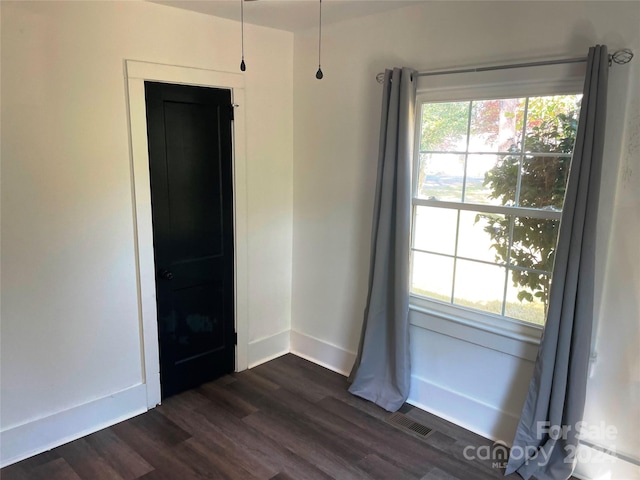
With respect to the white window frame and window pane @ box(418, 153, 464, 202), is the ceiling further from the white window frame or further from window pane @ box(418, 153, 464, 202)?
window pane @ box(418, 153, 464, 202)

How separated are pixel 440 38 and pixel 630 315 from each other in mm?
1833

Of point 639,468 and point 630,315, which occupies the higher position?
point 630,315

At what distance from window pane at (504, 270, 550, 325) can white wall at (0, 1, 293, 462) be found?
2270mm

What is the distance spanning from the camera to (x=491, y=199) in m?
2.70

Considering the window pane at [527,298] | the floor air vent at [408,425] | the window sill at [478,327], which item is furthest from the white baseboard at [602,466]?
the floor air vent at [408,425]

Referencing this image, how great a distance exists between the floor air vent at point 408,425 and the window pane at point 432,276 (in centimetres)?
80

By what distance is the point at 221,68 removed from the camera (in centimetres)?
312

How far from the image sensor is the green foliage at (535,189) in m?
2.42

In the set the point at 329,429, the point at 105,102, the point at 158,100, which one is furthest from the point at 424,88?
the point at 329,429

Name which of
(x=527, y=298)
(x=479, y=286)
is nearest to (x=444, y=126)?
(x=479, y=286)

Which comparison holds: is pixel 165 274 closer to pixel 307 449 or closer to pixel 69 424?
pixel 69 424

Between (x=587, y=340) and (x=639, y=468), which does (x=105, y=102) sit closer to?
(x=587, y=340)

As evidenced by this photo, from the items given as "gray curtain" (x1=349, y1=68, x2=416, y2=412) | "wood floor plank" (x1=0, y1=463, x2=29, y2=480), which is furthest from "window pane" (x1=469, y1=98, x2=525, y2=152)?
"wood floor plank" (x1=0, y1=463, x2=29, y2=480)

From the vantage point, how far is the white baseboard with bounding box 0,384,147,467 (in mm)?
2498
